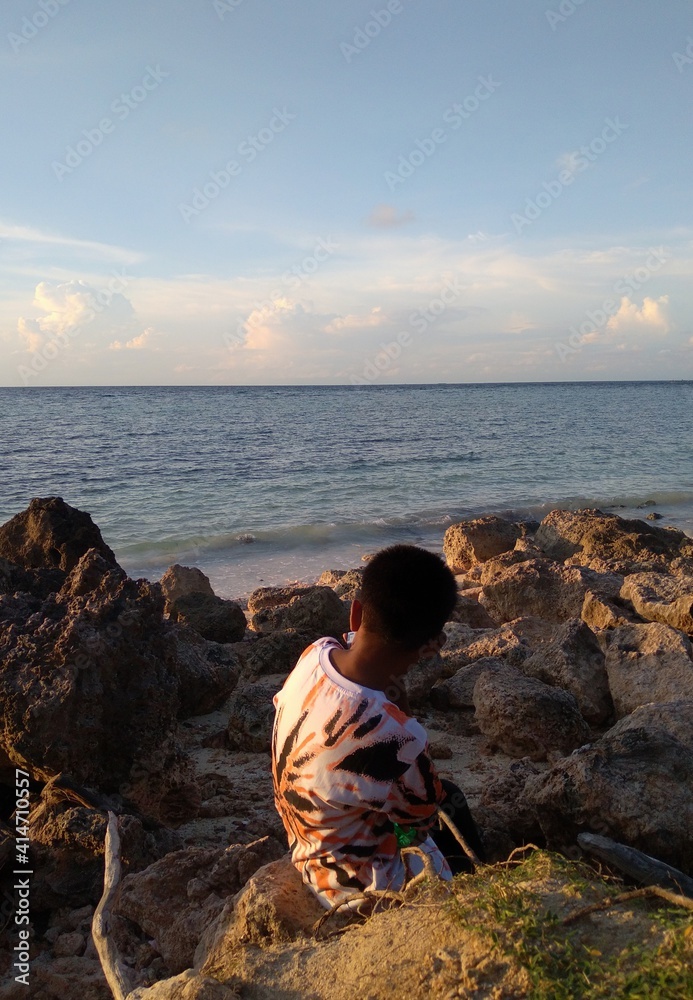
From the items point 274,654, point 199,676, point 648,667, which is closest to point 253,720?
point 199,676

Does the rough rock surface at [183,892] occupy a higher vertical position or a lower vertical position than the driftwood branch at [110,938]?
lower

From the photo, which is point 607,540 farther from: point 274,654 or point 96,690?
point 96,690

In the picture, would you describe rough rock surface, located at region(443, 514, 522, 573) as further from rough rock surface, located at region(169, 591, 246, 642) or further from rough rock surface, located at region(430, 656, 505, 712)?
rough rock surface, located at region(430, 656, 505, 712)

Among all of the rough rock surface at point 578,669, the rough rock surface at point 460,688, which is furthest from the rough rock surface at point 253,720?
the rough rock surface at point 578,669

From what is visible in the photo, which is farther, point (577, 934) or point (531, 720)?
point (531, 720)

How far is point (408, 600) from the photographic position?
2471mm

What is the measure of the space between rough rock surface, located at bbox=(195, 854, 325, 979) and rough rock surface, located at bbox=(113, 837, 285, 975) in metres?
0.33

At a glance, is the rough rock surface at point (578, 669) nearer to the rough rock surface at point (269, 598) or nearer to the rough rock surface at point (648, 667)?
the rough rock surface at point (648, 667)

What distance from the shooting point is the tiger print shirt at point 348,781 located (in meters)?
2.40

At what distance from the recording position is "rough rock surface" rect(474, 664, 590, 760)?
5.04 m

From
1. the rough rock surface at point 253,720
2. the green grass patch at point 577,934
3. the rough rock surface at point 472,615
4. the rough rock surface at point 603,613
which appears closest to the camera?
the green grass patch at point 577,934

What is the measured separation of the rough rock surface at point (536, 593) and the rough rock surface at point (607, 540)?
1787 mm

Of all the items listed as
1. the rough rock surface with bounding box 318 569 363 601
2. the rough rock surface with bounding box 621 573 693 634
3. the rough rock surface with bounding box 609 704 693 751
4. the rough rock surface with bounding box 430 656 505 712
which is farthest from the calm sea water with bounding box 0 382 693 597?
the rough rock surface with bounding box 609 704 693 751

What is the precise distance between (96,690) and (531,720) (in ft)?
9.27
